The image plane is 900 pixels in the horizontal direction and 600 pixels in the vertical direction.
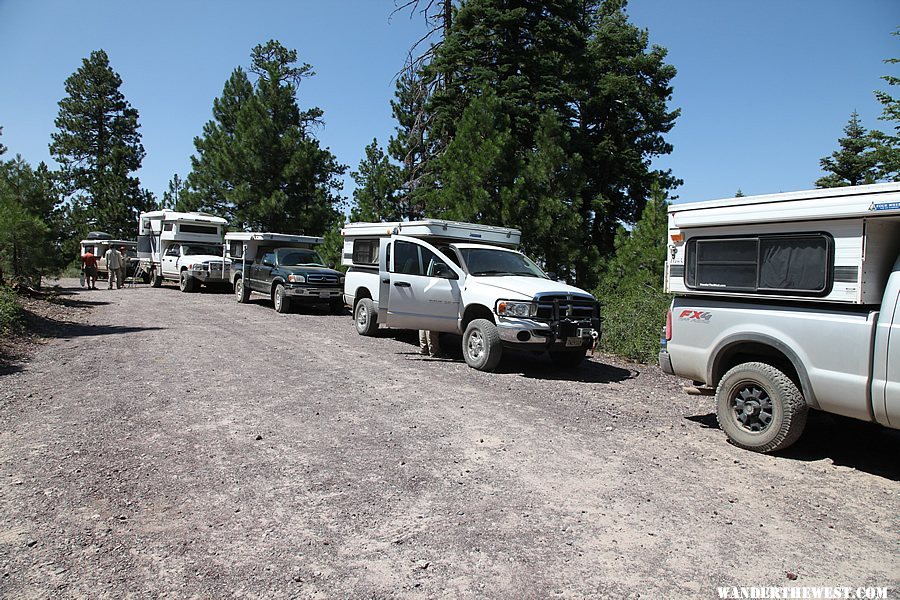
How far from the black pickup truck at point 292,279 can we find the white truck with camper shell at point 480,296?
19.9 ft

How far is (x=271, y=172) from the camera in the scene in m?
29.4

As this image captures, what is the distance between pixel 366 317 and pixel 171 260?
15.6 m

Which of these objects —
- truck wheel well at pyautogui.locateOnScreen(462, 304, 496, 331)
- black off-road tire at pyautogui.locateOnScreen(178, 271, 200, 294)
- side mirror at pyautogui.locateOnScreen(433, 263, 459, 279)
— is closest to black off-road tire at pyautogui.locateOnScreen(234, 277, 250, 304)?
black off-road tire at pyautogui.locateOnScreen(178, 271, 200, 294)

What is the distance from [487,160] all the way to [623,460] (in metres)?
12.3

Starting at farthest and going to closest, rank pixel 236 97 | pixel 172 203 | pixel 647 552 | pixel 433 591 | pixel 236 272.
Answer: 1. pixel 172 203
2. pixel 236 97
3. pixel 236 272
4. pixel 647 552
5. pixel 433 591

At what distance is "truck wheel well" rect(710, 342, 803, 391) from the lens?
19.7ft

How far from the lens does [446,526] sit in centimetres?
421

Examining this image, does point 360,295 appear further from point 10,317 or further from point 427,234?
point 10,317

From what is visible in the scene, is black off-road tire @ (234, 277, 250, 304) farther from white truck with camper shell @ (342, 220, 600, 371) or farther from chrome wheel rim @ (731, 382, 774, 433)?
chrome wheel rim @ (731, 382, 774, 433)

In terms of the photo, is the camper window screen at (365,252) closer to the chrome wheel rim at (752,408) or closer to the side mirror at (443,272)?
the side mirror at (443,272)

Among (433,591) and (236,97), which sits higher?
(236,97)

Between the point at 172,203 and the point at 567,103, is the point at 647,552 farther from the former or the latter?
the point at 172,203

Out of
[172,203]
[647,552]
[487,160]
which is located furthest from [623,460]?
[172,203]

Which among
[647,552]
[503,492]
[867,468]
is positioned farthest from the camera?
[867,468]
